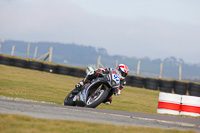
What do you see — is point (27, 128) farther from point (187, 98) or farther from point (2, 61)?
point (2, 61)

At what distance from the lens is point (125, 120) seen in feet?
24.8

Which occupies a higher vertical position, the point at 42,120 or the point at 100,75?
the point at 100,75

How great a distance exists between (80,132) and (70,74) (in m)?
26.7

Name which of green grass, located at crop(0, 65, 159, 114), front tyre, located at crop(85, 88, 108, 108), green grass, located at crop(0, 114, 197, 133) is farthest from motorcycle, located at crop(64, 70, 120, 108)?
green grass, located at crop(0, 114, 197, 133)

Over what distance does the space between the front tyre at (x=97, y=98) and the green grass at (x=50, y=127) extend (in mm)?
3522

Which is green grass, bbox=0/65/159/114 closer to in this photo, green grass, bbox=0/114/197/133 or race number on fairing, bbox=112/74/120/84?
race number on fairing, bbox=112/74/120/84

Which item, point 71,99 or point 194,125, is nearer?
point 194,125

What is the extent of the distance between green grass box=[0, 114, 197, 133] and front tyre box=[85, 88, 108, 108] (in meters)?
3.52

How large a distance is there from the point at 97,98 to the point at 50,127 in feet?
14.5

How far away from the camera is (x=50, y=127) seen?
5.36 meters

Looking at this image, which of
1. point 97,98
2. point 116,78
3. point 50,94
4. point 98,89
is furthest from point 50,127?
point 50,94

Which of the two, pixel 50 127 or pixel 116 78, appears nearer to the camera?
pixel 50 127

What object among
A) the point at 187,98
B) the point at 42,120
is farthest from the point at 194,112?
the point at 42,120

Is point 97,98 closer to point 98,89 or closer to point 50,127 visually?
point 98,89
